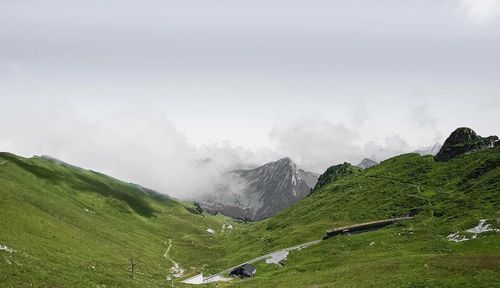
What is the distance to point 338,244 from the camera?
115m

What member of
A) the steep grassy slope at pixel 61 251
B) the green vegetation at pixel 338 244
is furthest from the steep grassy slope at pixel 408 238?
the steep grassy slope at pixel 61 251

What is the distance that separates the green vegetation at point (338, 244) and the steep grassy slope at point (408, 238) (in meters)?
0.27

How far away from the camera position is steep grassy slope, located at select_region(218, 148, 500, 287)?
2442 inches

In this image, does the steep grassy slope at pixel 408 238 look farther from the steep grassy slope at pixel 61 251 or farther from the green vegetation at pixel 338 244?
the steep grassy slope at pixel 61 251

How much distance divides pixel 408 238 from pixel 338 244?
19916mm

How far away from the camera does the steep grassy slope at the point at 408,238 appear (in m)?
62.0

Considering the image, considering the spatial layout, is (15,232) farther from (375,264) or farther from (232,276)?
(375,264)

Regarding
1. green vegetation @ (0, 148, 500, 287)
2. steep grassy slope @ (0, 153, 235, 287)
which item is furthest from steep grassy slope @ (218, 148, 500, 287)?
steep grassy slope @ (0, 153, 235, 287)

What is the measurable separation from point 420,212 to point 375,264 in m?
64.4

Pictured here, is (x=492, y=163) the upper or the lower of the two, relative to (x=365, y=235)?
upper

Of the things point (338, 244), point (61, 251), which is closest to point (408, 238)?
point (338, 244)

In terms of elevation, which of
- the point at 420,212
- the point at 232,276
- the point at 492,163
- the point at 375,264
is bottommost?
the point at 232,276

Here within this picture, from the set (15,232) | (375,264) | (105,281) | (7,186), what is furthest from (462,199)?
(7,186)

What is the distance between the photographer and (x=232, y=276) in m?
112
